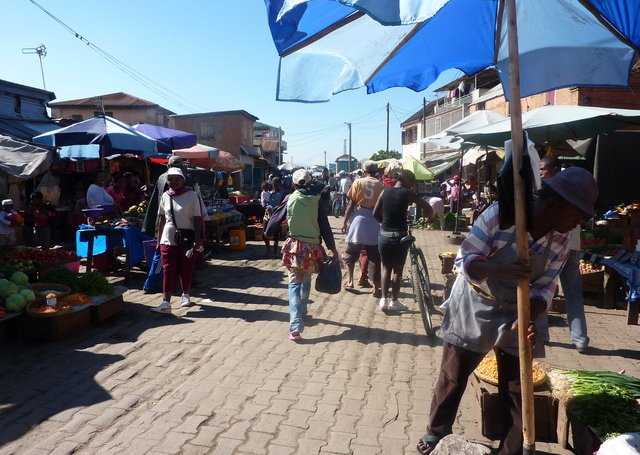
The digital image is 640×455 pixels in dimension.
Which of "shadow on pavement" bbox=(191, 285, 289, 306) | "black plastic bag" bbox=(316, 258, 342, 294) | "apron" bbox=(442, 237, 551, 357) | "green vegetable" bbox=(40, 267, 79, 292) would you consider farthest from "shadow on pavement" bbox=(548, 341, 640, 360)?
"green vegetable" bbox=(40, 267, 79, 292)

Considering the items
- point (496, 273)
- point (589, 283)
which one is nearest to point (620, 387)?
point (496, 273)

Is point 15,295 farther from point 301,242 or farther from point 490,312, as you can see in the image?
point 490,312

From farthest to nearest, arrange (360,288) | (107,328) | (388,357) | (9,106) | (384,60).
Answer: (9,106), (360,288), (107,328), (388,357), (384,60)

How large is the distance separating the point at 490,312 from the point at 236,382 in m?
2.54

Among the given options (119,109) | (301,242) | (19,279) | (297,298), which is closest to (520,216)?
(301,242)

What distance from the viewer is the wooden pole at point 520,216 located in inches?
89.6

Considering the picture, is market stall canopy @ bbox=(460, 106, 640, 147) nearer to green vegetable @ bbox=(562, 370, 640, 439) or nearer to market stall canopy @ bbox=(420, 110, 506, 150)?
market stall canopy @ bbox=(420, 110, 506, 150)

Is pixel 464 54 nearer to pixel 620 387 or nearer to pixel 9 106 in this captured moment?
pixel 620 387

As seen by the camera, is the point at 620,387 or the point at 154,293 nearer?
the point at 620,387

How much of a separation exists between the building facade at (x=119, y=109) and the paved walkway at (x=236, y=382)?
3498 cm

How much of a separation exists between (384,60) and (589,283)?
527 centimetres

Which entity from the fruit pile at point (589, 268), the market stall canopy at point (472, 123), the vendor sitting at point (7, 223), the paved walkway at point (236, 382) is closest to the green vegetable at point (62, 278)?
the paved walkway at point (236, 382)

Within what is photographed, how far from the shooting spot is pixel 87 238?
829cm

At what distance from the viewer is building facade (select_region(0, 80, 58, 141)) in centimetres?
1474
